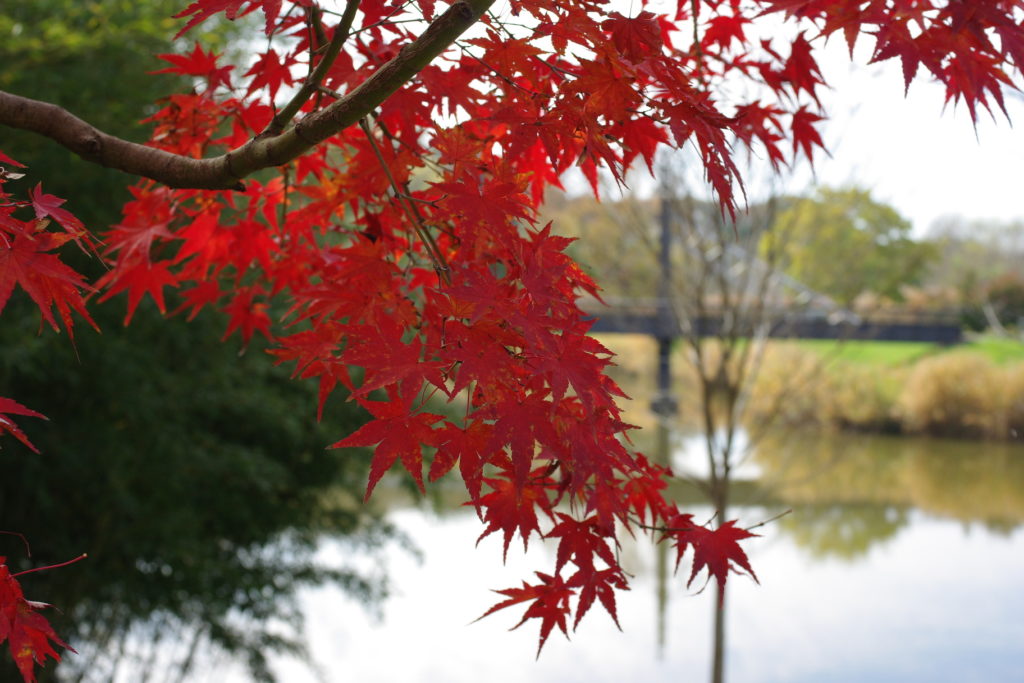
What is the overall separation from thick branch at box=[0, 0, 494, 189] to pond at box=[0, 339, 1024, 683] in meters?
1.45

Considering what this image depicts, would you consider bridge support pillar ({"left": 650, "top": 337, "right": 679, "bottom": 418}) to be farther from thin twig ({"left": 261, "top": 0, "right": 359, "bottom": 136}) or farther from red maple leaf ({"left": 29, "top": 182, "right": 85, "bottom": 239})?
red maple leaf ({"left": 29, "top": 182, "right": 85, "bottom": 239})

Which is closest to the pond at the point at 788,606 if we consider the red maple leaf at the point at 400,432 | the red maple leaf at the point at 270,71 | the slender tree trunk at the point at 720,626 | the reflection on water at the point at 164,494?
the reflection on water at the point at 164,494

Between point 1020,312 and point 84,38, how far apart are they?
490cm

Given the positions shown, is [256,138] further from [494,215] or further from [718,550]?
[718,550]

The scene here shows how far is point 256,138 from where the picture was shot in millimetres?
819

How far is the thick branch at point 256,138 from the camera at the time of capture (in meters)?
0.69

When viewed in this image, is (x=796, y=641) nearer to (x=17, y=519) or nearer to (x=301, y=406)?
(x=301, y=406)

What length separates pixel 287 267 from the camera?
112 cm

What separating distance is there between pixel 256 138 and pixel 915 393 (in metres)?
7.19

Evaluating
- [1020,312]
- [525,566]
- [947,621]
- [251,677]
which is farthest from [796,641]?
[251,677]

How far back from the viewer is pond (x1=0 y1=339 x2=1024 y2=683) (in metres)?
3.05

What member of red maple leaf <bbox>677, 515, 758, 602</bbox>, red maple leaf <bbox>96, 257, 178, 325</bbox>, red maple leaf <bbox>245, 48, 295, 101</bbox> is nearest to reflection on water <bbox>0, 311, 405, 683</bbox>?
red maple leaf <bbox>96, 257, 178, 325</bbox>

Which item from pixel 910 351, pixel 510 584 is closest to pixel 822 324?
pixel 910 351

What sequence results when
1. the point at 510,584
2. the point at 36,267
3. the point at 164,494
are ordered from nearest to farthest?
1. the point at 36,267
2. the point at 164,494
3. the point at 510,584
